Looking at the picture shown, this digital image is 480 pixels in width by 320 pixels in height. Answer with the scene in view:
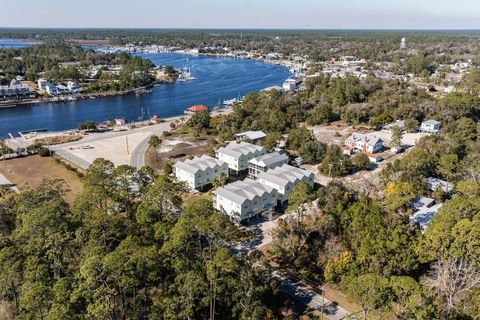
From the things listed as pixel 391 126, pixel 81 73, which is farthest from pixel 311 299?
pixel 81 73

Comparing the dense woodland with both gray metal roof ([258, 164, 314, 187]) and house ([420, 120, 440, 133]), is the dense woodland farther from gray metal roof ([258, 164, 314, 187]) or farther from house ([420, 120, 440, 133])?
house ([420, 120, 440, 133])

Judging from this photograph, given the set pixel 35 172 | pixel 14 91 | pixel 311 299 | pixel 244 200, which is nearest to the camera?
pixel 311 299

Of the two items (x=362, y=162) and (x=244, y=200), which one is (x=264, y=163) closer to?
(x=244, y=200)

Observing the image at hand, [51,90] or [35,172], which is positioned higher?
[51,90]

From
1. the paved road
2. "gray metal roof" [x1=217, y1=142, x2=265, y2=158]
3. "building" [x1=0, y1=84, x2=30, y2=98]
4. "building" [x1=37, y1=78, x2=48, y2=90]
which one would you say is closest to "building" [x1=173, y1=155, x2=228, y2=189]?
"gray metal roof" [x1=217, y1=142, x2=265, y2=158]

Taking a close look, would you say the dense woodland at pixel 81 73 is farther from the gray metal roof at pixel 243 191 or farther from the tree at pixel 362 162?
the gray metal roof at pixel 243 191

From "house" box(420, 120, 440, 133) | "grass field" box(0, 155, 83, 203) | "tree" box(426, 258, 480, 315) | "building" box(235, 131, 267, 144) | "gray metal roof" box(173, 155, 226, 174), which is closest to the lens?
"tree" box(426, 258, 480, 315)
